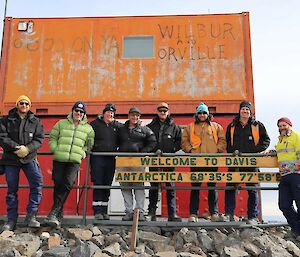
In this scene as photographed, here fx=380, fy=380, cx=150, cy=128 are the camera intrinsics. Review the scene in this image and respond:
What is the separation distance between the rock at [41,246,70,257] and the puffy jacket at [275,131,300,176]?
10.4 ft

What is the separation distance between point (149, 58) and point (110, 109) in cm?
235

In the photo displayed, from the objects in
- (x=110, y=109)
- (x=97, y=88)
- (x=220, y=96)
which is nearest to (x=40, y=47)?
(x=97, y=88)

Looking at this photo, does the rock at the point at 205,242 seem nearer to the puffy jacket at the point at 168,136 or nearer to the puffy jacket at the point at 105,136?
the puffy jacket at the point at 168,136

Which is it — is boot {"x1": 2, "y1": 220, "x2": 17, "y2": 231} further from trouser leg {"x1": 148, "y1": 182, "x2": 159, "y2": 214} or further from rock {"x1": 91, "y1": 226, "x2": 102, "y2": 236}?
trouser leg {"x1": 148, "y1": 182, "x2": 159, "y2": 214}

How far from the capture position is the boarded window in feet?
26.6

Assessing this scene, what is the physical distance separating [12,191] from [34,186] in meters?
0.31

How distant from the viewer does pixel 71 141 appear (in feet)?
18.4

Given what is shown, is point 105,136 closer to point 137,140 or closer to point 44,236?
point 137,140

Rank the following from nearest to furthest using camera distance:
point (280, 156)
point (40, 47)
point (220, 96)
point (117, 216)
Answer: point (280, 156), point (117, 216), point (220, 96), point (40, 47)

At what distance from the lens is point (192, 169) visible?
5.86 m

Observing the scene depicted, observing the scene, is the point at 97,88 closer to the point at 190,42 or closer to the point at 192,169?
the point at 190,42

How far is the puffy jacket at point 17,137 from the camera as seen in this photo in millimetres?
5262

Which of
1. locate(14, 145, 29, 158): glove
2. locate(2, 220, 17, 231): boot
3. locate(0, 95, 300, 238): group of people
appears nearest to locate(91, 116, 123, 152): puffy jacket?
locate(0, 95, 300, 238): group of people

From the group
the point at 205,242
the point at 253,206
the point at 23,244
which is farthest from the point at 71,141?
the point at 253,206
